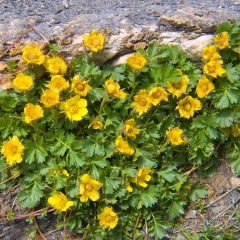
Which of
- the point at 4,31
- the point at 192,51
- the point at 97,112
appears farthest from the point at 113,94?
the point at 4,31

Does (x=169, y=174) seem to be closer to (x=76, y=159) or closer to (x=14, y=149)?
(x=76, y=159)

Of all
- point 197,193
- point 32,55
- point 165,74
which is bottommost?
point 197,193

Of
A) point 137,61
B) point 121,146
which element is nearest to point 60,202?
point 121,146

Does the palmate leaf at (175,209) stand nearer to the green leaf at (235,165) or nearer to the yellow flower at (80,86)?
the green leaf at (235,165)

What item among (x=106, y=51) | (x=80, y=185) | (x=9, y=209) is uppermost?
(x=106, y=51)

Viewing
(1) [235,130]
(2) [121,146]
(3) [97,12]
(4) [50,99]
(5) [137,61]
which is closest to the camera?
(4) [50,99]

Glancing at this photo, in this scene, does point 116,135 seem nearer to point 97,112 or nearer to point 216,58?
point 97,112
